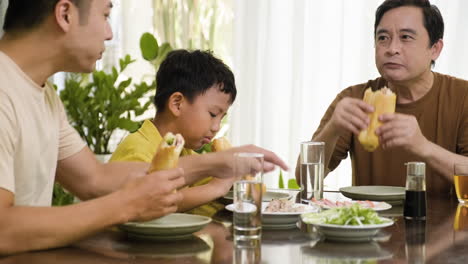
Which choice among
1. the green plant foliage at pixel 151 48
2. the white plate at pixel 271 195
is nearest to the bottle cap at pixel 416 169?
the white plate at pixel 271 195

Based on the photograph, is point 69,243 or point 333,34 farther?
point 333,34

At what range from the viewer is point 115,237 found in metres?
1.59

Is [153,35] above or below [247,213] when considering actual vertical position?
above

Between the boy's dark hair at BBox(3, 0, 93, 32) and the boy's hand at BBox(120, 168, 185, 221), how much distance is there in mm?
428

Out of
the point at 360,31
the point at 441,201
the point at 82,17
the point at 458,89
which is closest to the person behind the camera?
the point at 82,17

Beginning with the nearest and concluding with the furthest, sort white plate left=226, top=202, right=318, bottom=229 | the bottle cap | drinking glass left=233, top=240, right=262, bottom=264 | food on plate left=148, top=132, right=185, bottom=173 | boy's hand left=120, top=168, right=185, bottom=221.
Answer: drinking glass left=233, top=240, right=262, bottom=264 → boy's hand left=120, top=168, right=185, bottom=221 → food on plate left=148, top=132, right=185, bottom=173 → white plate left=226, top=202, right=318, bottom=229 → the bottle cap

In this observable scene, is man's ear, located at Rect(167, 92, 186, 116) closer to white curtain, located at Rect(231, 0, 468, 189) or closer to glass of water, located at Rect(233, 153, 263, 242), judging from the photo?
glass of water, located at Rect(233, 153, 263, 242)

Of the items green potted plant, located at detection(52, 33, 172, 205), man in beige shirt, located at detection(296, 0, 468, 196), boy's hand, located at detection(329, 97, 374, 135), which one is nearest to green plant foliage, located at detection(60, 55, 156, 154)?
green potted plant, located at detection(52, 33, 172, 205)

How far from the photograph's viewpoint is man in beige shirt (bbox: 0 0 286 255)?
1.40 meters

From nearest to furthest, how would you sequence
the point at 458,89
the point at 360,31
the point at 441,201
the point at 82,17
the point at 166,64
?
the point at 82,17
the point at 441,201
the point at 166,64
the point at 458,89
the point at 360,31

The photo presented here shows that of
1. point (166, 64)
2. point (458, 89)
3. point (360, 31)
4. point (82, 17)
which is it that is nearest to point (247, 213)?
point (82, 17)

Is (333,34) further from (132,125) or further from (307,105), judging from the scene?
(132,125)

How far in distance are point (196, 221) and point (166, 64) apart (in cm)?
103

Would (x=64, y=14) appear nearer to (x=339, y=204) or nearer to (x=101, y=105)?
(x=339, y=204)
